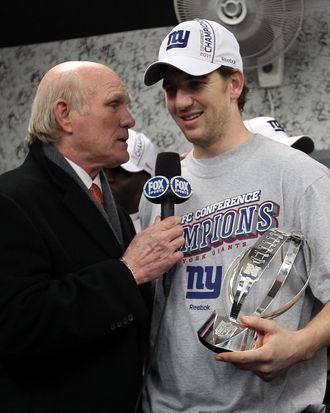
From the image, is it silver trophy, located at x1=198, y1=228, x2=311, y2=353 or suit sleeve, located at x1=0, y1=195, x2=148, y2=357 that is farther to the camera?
suit sleeve, located at x1=0, y1=195, x2=148, y2=357

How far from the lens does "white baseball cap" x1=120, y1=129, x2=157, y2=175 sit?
8.68 ft

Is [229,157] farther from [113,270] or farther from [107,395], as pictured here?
[107,395]

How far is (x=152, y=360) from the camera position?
62.1 inches

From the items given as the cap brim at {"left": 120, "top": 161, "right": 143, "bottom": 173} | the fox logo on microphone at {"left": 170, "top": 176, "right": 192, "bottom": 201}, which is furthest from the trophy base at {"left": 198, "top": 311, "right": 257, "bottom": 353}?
the cap brim at {"left": 120, "top": 161, "right": 143, "bottom": 173}

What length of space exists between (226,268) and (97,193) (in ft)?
1.22

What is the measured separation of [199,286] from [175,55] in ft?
1.50

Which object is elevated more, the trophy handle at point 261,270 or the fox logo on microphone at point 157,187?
the fox logo on microphone at point 157,187

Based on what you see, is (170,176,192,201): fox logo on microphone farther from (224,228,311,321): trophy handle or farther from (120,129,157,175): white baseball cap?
(120,129,157,175): white baseball cap

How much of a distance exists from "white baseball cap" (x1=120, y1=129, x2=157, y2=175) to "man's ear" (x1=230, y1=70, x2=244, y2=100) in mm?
1009

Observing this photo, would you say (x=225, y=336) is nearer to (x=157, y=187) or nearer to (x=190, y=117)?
(x=157, y=187)

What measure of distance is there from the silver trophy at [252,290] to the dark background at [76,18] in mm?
1925

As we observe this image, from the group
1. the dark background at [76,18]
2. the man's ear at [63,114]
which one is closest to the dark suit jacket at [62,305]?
the man's ear at [63,114]

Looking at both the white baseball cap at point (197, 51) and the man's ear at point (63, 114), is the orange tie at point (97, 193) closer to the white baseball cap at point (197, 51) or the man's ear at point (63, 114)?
the man's ear at point (63, 114)

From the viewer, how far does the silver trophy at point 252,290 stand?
4.22ft
